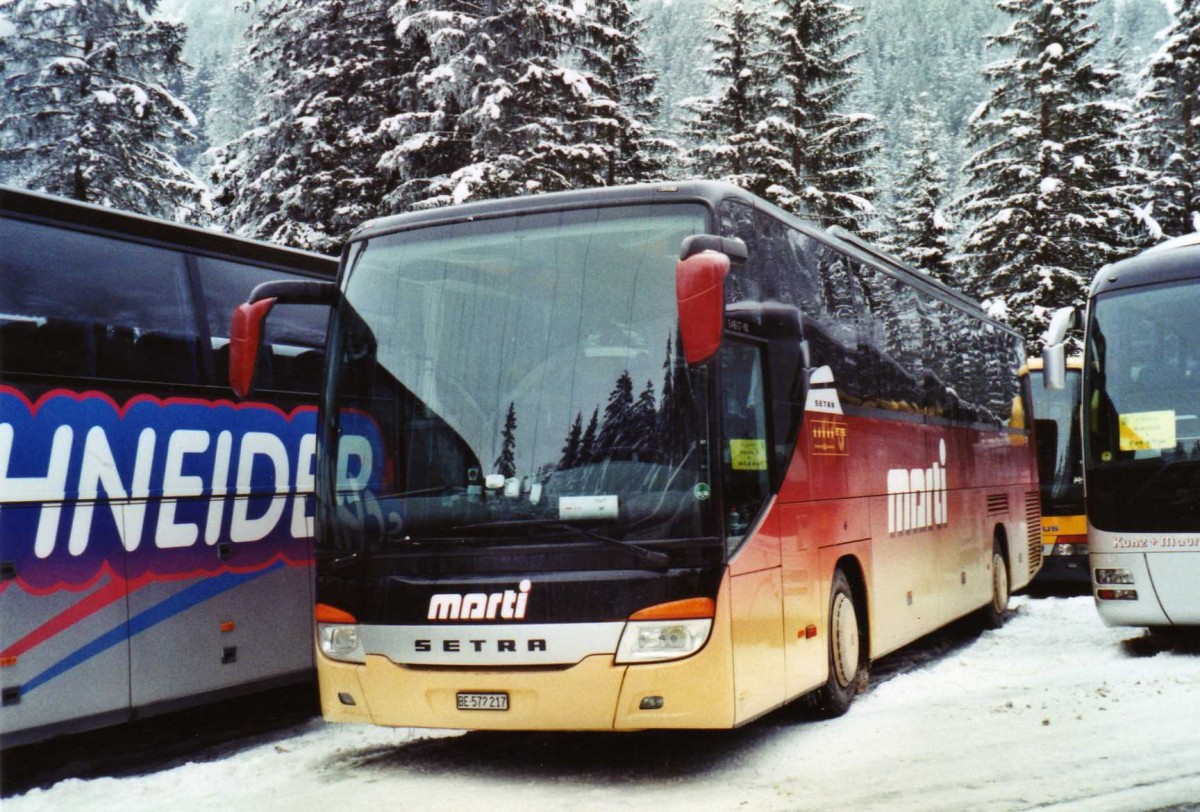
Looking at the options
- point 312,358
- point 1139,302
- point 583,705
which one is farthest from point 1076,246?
point 583,705

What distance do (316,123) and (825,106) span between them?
47.8 ft

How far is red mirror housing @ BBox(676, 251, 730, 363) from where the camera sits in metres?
5.82

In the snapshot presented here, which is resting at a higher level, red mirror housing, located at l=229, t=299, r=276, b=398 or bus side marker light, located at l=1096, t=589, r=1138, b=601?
red mirror housing, located at l=229, t=299, r=276, b=398

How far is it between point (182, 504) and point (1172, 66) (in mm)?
33202

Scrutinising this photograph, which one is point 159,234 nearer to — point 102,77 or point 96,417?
point 96,417

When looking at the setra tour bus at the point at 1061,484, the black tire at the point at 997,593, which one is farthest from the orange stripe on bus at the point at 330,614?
the setra tour bus at the point at 1061,484

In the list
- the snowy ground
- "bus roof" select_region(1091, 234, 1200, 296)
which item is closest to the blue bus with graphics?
the snowy ground

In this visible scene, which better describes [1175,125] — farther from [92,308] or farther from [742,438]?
[92,308]

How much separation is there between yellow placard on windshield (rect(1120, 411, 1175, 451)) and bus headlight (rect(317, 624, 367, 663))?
6.98m

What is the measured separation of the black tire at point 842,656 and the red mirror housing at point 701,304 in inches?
119

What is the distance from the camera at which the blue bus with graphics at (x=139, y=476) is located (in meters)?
7.09

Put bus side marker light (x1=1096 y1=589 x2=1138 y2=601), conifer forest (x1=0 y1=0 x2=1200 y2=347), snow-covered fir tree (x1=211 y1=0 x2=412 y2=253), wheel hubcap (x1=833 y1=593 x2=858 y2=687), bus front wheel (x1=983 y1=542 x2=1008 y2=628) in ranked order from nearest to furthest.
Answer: wheel hubcap (x1=833 y1=593 x2=858 y2=687) < bus side marker light (x1=1096 y1=589 x2=1138 y2=601) < bus front wheel (x1=983 y1=542 x2=1008 y2=628) < conifer forest (x1=0 y1=0 x2=1200 y2=347) < snow-covered fir tree (x1=211 y1=0 x2=412 y2=253)

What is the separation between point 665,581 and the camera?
20.9 feet

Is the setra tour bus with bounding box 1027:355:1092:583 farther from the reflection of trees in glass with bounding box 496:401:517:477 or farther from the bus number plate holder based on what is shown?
the bus number plate holder
